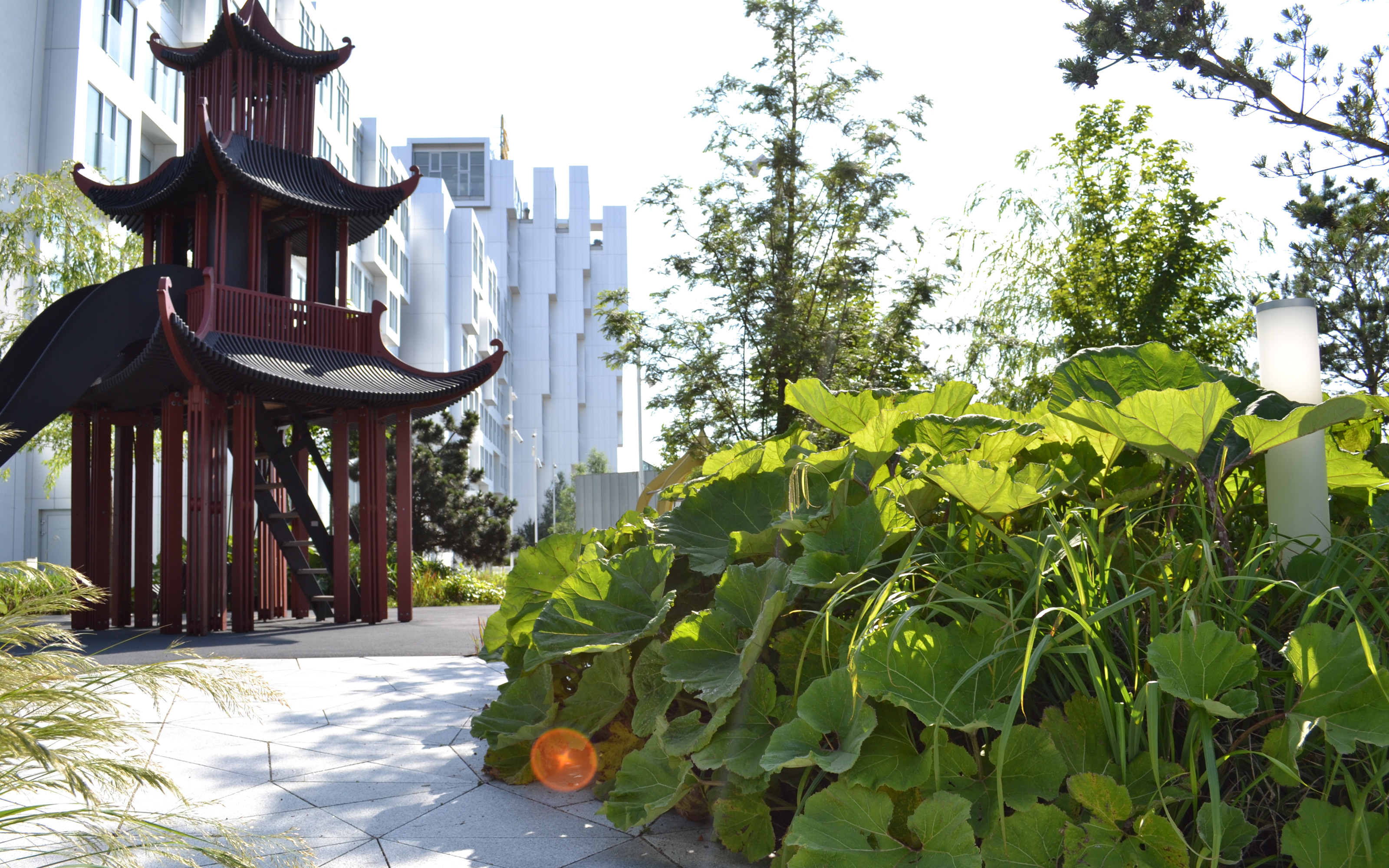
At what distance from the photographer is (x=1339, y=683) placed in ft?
4.86

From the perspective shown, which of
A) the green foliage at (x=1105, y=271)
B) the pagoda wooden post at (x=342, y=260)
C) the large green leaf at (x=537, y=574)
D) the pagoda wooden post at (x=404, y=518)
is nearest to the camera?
the large green leaf at (x=537, y=574)

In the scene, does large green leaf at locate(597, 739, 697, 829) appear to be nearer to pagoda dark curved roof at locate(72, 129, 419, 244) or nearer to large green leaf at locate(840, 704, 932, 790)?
large green leaf at locate(840, 704, 932, 790)

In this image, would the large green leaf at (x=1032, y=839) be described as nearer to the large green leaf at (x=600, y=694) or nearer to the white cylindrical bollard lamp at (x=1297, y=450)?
Result: the white cylindrical bollard lamp at (x=1297, y=450)

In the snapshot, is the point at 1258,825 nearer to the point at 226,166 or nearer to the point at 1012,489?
the point at 1012,489

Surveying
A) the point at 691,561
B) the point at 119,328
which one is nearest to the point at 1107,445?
the point at 691,561

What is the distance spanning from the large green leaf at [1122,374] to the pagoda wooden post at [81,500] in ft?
38.0

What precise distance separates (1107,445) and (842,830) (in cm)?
110

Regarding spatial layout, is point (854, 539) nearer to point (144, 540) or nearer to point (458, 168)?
point (144, 540)

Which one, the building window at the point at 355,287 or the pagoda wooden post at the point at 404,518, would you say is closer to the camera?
the pagoda wooden post at the point at 404,518

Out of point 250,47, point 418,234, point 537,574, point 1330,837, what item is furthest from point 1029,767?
point 418,234

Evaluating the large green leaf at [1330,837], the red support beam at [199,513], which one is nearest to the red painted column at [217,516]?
the red support beam at [199,513]

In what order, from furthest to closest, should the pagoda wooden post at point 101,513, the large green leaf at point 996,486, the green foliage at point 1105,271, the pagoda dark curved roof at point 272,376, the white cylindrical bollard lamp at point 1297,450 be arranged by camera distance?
the green foliage at point 1105,271, the pagoda wooden post at point 101,513, the pagoda dark curved roof at point 272,376, the white cylindrical bollard lamp at point 1297,450, the large green leaf at point 996,486

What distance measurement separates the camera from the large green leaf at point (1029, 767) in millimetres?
1622

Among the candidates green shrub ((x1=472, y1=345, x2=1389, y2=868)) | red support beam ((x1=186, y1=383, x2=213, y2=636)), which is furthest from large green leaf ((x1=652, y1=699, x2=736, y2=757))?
red support beam ((x1=186, y1=383, x2=213, y2=636))
